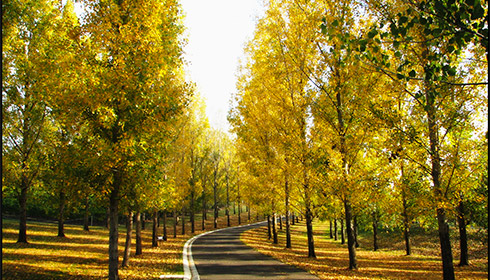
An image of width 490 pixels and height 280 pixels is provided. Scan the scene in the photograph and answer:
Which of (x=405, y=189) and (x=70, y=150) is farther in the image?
(x=405, y=189)

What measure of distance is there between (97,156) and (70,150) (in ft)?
2.74

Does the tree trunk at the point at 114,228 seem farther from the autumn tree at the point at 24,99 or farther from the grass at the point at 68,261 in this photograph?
the autumn tree at the point at 24,99

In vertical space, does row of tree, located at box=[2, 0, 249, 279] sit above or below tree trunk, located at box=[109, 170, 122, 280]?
above

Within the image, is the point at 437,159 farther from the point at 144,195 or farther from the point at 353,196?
the point at 144,195

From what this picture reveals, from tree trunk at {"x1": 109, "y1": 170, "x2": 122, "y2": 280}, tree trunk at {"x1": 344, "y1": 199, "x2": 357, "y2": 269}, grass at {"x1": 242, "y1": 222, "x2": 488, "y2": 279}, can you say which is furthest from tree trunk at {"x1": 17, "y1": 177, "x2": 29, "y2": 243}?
tree trunk at {"x1": 344, "y1": 199, "x2": 357, "y2": 269}

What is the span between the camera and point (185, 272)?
10656mm

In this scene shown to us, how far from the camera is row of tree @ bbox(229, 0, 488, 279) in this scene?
7.60 meters

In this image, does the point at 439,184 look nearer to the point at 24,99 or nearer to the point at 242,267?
the point at 242,267

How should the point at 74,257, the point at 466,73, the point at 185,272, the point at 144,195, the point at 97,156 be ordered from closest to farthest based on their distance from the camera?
the point at 97,156 → the point at 466,73 → the point at 144,195 → the point at 185,272 → the point at 74,257

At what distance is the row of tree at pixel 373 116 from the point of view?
24.9ft

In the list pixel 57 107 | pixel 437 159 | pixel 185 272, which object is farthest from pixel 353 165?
pixel 57 107

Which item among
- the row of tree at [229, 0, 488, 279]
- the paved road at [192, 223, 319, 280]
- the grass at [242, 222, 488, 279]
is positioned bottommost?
the grass at [242, 222, 488, 279]

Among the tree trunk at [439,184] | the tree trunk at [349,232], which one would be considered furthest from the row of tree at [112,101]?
the tree trunk at [439,184]

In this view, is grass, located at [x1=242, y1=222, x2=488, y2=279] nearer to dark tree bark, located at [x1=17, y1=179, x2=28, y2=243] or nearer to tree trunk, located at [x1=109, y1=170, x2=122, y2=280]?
tree trunk, located at [x1=109, y1=170, x2=122, y2=280]
